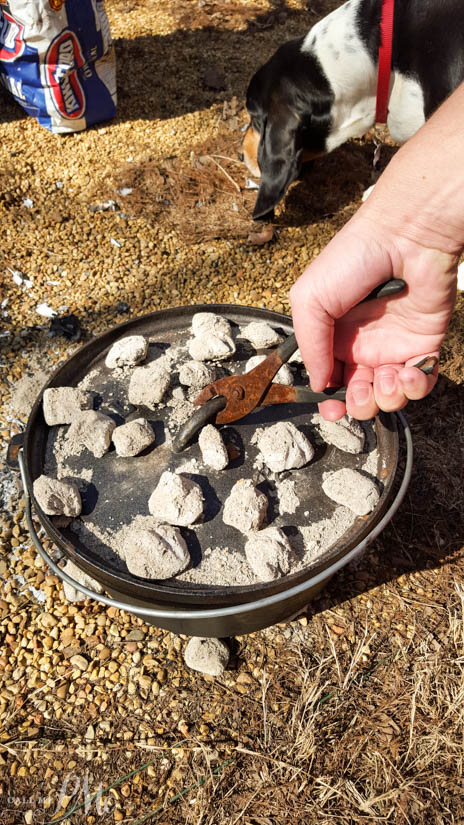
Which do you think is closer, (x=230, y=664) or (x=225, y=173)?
(x=230, y=664)

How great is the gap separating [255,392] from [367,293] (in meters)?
0.32

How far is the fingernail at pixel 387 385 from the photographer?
113 cm

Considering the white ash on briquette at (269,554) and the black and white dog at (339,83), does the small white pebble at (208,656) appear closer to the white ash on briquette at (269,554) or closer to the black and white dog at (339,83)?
the white ash on briquette at (269,554)

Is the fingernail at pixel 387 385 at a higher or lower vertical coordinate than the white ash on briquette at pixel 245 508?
higher

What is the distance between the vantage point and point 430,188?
40.9 inches

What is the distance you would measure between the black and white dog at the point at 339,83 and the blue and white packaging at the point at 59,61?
1025 millimetres

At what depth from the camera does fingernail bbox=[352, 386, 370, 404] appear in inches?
44.3

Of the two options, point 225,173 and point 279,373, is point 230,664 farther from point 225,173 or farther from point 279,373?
point 225,173

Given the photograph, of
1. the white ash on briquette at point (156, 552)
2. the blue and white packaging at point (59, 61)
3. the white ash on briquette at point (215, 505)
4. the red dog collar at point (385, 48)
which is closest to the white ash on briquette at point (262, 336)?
the white ash on briquette at point (215, 505)

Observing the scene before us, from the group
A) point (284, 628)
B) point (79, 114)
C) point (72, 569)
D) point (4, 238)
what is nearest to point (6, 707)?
point (72, 569)

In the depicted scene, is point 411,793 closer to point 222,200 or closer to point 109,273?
point 109,273

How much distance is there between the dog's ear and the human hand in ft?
4.03

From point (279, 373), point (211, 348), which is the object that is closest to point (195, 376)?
point (211, 348)

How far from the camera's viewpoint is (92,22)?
268 cm
